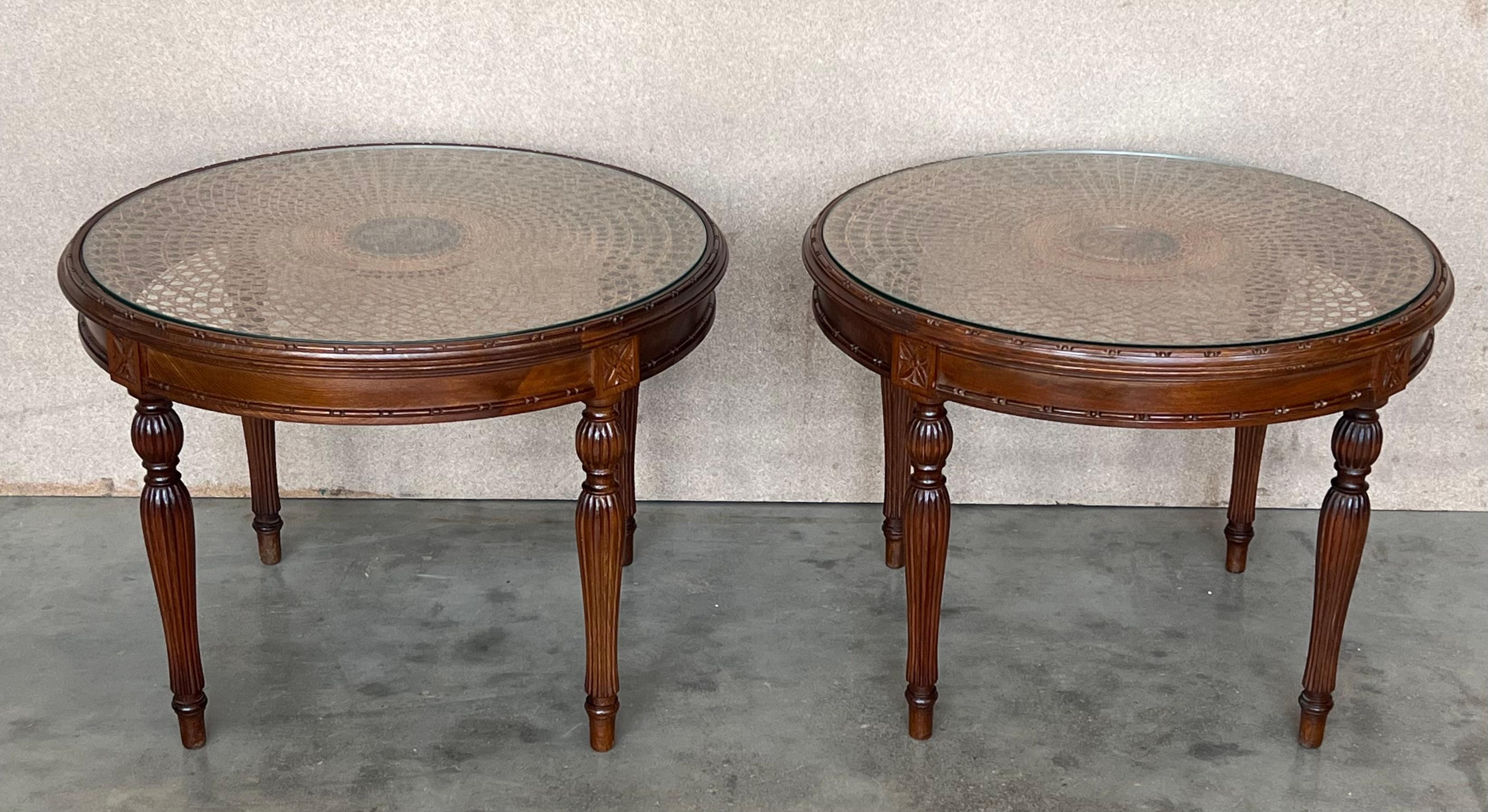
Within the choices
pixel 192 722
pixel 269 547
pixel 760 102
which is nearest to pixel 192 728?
pixel 192 722

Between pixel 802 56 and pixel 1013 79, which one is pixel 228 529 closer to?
pixel 802 56

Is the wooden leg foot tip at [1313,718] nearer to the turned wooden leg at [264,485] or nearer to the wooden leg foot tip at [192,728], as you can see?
the wooden leg foot tip at [192,728]

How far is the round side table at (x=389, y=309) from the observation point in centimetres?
207

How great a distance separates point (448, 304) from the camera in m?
2.16

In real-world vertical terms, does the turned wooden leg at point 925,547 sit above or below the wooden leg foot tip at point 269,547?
above

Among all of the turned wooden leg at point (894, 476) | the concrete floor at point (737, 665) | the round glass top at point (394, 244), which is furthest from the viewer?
the turned wooden leg at point (894, 476)

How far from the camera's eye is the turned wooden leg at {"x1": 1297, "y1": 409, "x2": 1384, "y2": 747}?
226cm

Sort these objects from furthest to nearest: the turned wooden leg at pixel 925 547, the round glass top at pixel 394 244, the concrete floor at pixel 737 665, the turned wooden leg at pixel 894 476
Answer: the turned wooden leg at pixel 894 476 → the concrete floor at pixel 737 665 → the turned wooden leg at pixel 925 547 → the round glass top at pixel 394 244

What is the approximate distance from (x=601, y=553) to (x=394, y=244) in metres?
0.62

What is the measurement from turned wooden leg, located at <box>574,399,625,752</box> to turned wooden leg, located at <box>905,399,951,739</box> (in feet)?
1.49

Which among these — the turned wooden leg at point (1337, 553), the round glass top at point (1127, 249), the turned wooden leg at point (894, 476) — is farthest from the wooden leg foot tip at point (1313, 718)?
the turned wooden leg at point (894, 476)

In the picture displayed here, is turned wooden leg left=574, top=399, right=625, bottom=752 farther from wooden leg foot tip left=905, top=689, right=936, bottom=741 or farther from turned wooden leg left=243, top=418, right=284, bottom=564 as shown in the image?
turned wooden leg left=243, top=418, right=284, bottom=564

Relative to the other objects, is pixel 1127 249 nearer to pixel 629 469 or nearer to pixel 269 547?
pixel 629 469

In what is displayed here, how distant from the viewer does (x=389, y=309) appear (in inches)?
84.5
